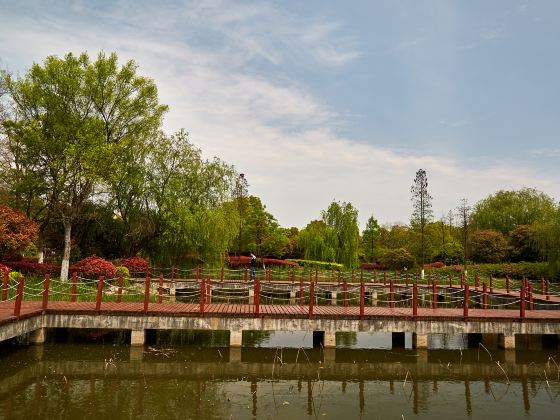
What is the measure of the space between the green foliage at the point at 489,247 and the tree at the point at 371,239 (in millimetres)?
15761

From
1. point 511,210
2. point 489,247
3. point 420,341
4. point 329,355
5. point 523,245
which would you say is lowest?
point 329,355

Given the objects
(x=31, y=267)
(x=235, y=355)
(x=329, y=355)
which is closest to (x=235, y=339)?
(x=235, y=355)

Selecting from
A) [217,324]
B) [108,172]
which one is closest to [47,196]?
[108,172]

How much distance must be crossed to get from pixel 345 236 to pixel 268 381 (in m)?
35.7

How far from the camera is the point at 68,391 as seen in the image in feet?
33.1

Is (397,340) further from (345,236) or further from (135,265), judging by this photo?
(345,236)

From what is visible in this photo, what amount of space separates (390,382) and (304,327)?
12.4ft

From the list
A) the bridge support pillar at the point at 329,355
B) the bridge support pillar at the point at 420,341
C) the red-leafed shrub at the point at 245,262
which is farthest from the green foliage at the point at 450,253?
the bridge support pillar at the point at 329,355

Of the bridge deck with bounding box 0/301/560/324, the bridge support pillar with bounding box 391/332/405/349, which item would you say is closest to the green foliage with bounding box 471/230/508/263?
the bridge deck with bounding box 0/301/560/324

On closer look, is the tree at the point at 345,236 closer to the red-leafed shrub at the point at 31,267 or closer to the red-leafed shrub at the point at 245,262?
the red-leafed shrub at the point at 245,262

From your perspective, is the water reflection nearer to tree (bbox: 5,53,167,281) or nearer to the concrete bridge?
the concrete bridge

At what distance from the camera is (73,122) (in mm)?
25125

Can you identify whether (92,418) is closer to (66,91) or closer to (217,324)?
(217,324)

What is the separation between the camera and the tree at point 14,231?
21.6m
